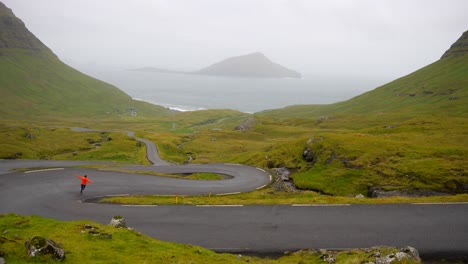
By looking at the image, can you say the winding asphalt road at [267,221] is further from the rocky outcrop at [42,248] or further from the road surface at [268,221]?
the rocky outcrop at [42,248]

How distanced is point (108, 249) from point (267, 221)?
11.9 metres

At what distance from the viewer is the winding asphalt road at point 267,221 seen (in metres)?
20.4

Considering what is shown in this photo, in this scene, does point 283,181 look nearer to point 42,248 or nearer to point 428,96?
point 42,248

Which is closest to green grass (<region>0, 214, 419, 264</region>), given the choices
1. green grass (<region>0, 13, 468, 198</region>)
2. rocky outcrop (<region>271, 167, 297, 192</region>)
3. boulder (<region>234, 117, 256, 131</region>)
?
green grass (<region>0, 13, 468, 198</region>)

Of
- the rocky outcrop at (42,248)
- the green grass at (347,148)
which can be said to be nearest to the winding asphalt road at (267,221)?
the rocky outcrop at (42,248)

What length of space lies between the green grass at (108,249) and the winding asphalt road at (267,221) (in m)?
2.69

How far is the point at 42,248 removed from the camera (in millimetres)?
13703

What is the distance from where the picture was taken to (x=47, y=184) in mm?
34188

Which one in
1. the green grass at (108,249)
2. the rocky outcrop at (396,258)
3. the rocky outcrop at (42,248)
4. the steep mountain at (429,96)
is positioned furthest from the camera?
the steep mountain at (429,96)

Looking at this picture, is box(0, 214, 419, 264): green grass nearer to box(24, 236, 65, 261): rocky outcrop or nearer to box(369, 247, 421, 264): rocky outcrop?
box(24, 236, 65, 261): rocky outcrop

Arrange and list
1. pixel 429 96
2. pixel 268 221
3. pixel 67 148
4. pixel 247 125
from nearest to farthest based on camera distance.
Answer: pixel 268 221 < pixel 67 148 < pixel 247 125 < pixel 429 96

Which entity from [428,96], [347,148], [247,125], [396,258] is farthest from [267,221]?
[428,96]

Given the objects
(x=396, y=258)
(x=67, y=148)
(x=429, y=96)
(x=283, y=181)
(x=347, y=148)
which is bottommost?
(x=283, y=181)

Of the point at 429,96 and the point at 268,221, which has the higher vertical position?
the point at 429,96
